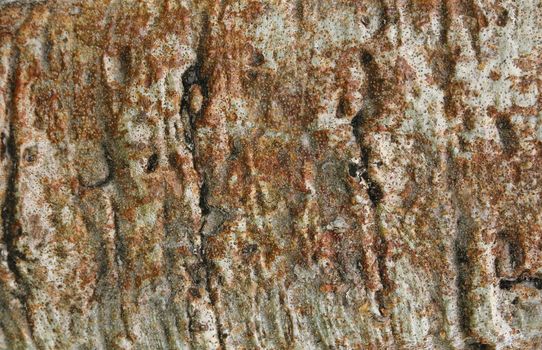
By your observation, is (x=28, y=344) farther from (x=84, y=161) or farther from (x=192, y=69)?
(x=192, y=69)

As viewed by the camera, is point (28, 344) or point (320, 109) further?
→ point (28, 344)

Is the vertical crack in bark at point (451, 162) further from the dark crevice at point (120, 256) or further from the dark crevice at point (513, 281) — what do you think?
the dark crevice at point (120, 256)

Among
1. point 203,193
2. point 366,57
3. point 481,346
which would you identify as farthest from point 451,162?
point 203,193

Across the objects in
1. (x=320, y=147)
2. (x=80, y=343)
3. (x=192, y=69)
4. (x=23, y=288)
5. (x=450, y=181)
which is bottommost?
(x=80, y=343)

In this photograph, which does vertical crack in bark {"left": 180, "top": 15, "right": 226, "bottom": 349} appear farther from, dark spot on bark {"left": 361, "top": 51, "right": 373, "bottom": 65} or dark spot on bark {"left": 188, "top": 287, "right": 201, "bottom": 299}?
dark spot on bark {"left": 361, "top": 51, "right": 373, "bottom": 65}

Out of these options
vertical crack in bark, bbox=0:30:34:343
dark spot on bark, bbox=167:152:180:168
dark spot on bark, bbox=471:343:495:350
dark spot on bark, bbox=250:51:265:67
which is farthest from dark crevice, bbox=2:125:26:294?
dark spot on bark, bbox=471:343:495:350

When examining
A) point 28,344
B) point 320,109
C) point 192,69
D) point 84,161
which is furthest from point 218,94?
point 28,344

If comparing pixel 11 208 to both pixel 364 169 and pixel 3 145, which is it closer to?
pixel 3 145
